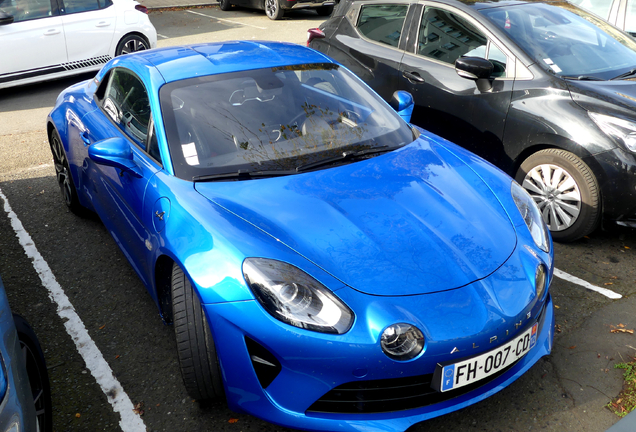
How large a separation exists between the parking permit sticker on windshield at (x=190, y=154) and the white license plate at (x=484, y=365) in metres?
1.65

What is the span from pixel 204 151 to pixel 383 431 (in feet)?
5.54

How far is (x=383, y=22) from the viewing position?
18.4ft

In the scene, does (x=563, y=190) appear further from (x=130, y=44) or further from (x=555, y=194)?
(x=130, y=44)

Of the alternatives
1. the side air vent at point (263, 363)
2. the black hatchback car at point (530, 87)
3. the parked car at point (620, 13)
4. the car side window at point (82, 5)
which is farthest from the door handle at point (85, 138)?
the parked car at point (620, 13)

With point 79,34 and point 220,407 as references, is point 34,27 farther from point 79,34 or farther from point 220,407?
point 220,407

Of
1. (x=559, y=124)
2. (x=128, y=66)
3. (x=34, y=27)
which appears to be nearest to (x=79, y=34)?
(x=34, y=27)

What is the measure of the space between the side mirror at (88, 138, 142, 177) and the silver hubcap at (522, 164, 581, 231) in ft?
9.45

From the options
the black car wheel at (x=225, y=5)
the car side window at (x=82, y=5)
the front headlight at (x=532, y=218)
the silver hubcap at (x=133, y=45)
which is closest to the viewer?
the front headlight at (x=532, y=218)

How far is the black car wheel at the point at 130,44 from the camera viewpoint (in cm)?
916

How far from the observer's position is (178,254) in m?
2.63

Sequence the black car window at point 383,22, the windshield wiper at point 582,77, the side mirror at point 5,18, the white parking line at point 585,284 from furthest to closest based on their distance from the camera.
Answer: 1. the side mirror at point 5,18
2. the black car window at point 383,22
3. the windshield wiper at point 582,77
4. the white parking line at point 585,284

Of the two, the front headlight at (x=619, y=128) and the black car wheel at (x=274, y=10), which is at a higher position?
the front headlight at (x=619, y=128)

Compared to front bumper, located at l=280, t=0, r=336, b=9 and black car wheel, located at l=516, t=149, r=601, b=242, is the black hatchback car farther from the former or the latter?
front bumper, located at l=280, t=0, r=336, b=9

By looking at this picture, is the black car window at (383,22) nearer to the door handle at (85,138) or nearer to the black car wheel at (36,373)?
the door handle at (85,138)
